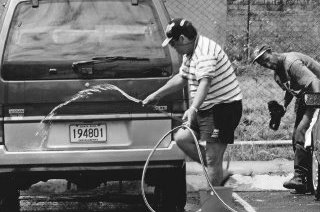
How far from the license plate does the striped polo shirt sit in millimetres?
856

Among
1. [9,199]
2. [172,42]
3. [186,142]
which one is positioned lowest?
[9,199]

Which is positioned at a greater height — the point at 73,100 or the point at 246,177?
the point at 73,100

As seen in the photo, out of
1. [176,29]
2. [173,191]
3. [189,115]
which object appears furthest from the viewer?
[173,191]

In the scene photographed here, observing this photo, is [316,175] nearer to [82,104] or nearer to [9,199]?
[82,104]

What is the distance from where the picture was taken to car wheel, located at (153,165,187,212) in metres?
7.34

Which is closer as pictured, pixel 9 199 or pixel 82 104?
pixel 82 104

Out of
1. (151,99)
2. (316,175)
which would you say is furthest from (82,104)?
(316,175)

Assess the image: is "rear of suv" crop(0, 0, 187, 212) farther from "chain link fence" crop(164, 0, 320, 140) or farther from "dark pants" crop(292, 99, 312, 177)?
"chain link fence" crop(164, 0, 320, 140)

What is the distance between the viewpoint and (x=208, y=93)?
22.8ft

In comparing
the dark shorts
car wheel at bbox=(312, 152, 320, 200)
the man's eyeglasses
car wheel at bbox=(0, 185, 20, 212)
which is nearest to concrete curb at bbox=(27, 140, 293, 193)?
car wheel at bbox=(312, 152, 320, 200)

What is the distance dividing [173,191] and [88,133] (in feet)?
3.48

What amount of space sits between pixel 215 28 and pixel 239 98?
4436mm

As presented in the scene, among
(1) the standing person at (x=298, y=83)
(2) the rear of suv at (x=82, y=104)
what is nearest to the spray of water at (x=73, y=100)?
(2) the rear of suv at (x=82, y=104)

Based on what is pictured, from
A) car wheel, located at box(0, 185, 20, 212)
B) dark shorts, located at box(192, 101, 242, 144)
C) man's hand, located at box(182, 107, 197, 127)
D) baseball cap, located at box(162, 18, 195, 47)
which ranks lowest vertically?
car wheel, located at box(0, 185, 20, 212)
